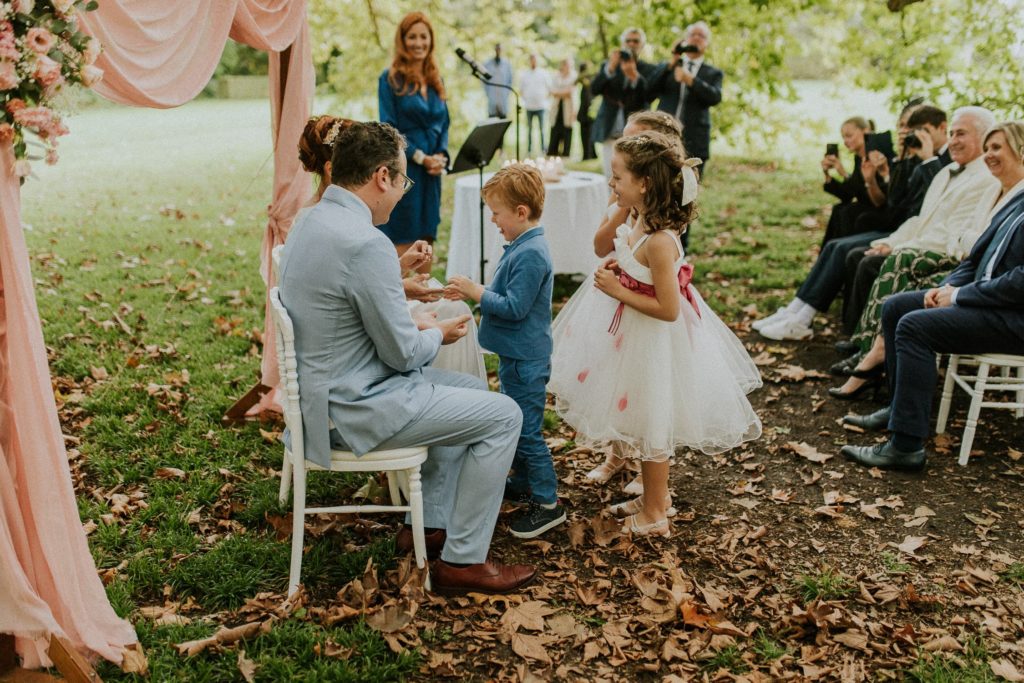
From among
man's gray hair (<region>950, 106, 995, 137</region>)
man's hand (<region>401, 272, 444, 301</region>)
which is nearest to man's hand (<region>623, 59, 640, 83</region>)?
man's gray hair (<region>950, 106, 995, 137</region>)

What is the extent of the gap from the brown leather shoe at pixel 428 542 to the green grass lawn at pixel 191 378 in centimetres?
6

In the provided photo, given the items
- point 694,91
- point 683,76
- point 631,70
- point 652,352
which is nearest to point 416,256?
point 652,352

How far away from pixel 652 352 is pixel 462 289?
2.83 ft

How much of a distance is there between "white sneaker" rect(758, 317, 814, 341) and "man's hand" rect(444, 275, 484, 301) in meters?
3.52

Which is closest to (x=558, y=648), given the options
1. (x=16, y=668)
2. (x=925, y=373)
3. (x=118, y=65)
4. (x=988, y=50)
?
(x=16, y=668)

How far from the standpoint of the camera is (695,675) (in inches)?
114

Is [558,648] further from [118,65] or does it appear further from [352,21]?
[352,21]

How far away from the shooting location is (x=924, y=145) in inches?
234

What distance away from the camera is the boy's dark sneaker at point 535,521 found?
3699 mm

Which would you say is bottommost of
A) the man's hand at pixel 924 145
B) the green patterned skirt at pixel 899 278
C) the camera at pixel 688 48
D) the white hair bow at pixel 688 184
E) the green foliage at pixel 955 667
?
the green foliage at pixel 955 667

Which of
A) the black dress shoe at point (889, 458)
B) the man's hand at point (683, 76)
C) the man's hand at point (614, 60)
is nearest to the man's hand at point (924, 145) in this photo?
the black dress shoe at point (889, 458)

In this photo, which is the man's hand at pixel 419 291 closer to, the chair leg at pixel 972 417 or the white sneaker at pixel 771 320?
the chair leg at pixel 972 417

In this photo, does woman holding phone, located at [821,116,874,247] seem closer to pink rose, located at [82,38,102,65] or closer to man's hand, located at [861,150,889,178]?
man's hand, located at [861,150,889,178]

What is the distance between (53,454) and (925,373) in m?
3.90
